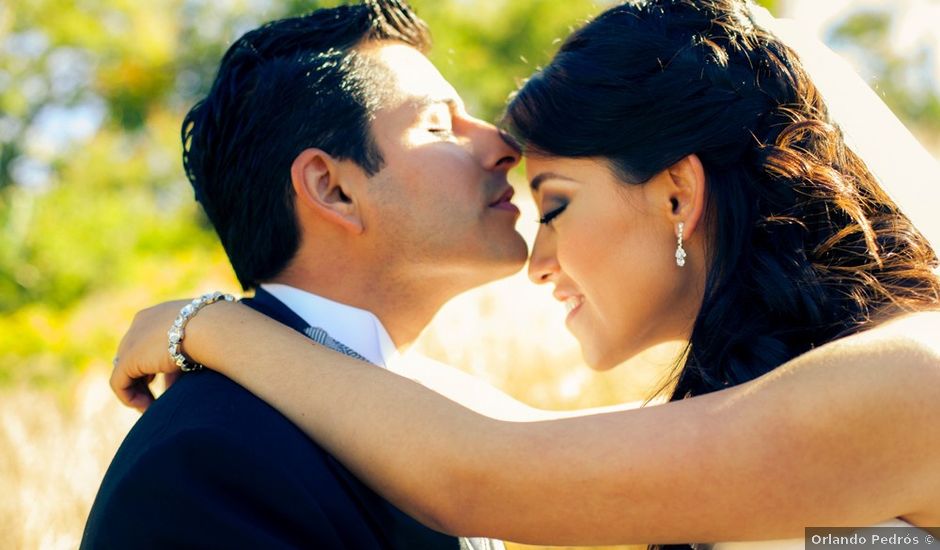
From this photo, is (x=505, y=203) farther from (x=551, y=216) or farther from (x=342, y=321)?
(x=342, y=321)

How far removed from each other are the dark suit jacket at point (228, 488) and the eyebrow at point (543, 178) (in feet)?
3.74

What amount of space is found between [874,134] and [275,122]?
1935 mm

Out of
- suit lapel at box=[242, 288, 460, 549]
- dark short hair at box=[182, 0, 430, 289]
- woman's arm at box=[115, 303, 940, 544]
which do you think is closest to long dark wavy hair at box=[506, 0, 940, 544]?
woman's arm at box=[115, 303, 940, 544]

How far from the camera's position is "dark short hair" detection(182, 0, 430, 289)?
139 inches

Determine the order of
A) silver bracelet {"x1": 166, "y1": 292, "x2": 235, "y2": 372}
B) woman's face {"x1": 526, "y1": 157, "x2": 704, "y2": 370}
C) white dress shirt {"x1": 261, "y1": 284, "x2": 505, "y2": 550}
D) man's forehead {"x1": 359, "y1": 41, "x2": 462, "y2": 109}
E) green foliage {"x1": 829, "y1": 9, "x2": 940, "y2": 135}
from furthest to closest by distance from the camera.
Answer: green foliage {"x1": 829, "y1": 9, "x2": 940, "y2": 135}
man's forehead {"x1": 359, "y1": 41, "x2": 462, "y2": 109}
white dress shirt {"x1": 261, "y1": 284, "x2": 505, "y2": 550}
woman's face {"x1": 526, "y1": 157, "x2": 704, "y2": 370}
silver bracelet {"x1": 166, "y1": 292, "x2": 235, "y2": 372}

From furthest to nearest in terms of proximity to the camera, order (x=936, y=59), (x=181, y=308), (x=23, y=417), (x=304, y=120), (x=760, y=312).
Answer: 1. (x=936, y=59)
2. (x=23, y=417)
3. (x=304, y=120)
4. (x=181, y=308)
5. (x=760, y=312)

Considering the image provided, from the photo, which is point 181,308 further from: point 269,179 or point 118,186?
point 118,186

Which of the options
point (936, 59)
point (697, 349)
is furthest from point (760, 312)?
point (936, 59)

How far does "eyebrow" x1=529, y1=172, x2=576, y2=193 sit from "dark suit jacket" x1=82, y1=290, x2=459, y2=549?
3.74 ft

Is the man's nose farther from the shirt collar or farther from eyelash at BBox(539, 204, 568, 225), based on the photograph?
the shirt collar

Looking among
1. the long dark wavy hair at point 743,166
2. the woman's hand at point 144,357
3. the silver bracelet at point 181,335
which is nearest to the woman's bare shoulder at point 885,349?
the long dark wavy hair at point 743,166

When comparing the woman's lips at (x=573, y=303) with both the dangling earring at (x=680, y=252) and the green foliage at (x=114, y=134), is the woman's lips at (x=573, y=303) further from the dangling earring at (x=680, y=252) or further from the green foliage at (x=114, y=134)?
the green foliage at (x=114, y=134)

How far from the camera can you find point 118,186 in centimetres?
1490

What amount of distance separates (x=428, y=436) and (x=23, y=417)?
3.45 meters
